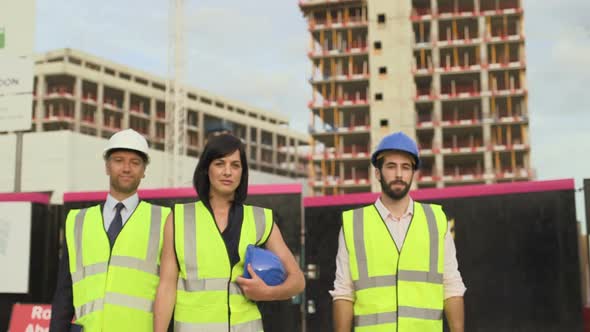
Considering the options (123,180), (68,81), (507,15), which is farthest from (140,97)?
(123,180)

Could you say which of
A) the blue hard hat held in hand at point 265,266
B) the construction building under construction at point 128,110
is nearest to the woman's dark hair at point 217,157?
the blue hard hat held in hand at point 265,266

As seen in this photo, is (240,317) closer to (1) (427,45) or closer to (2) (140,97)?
(1) (427,45)

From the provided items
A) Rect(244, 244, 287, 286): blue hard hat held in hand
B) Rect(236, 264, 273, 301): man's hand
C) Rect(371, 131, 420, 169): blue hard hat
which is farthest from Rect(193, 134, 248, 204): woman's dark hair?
Rect(371, 131, 420, 169): blue hard hat

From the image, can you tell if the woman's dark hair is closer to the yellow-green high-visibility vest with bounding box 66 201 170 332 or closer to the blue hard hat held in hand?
the blue hard hat held in hand

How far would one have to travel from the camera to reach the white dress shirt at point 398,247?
13.7ft

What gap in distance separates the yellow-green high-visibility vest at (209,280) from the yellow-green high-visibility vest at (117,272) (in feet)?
1.82

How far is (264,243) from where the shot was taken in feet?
12.5

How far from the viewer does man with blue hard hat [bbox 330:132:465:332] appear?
13.4ft

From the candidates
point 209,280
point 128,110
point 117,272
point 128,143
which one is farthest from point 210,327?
point 128,110

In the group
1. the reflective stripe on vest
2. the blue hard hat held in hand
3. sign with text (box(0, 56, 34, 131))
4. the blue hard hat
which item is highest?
sign with text (box(0, 56, 34, 131))

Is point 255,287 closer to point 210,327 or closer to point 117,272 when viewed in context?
point 210,327

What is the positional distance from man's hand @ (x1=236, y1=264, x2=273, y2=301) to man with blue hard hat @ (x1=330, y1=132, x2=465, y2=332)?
83cm

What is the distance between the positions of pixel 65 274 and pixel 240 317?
1.36m

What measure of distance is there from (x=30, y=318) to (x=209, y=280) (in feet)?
25.6
